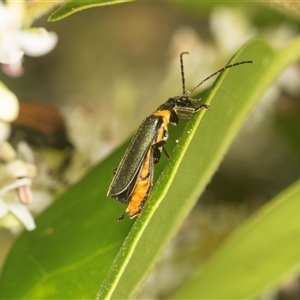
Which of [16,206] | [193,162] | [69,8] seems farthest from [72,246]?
[69,8]

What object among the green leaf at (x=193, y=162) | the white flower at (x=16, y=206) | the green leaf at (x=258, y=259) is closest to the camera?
the green leaf at (x=193, y=162)

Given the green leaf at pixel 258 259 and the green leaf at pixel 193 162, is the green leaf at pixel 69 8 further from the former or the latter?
the green leaf at pixel 258 259

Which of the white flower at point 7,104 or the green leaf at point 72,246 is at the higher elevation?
the white flower at point 7,104

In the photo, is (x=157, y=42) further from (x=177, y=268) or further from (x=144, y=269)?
(x=144, y=269)

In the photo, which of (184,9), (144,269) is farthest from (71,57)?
(144,269)

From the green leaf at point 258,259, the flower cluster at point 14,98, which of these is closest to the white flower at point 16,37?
the flower cluster at point 14,98

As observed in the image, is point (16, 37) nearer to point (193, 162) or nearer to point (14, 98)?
point (14, 98)
